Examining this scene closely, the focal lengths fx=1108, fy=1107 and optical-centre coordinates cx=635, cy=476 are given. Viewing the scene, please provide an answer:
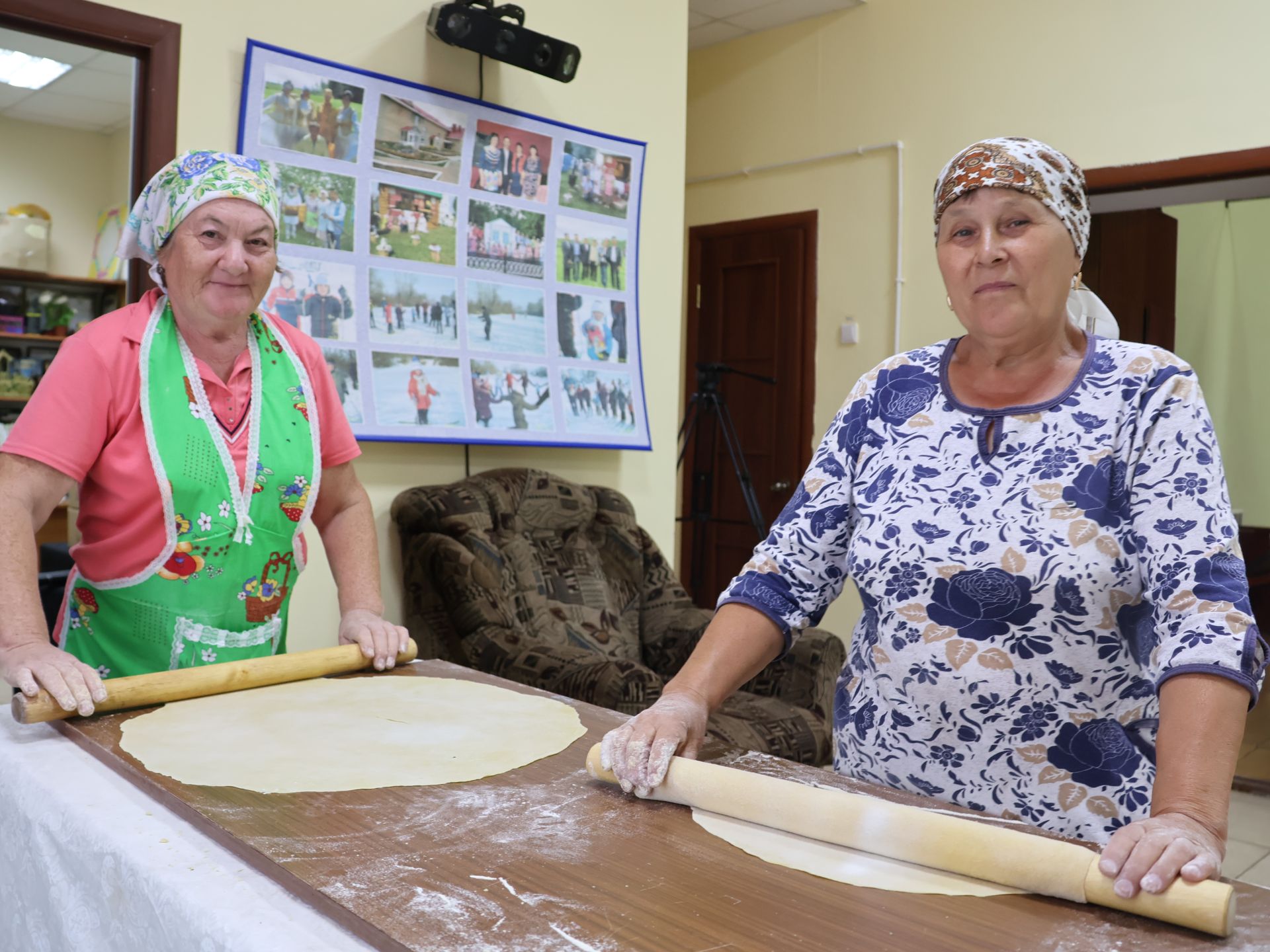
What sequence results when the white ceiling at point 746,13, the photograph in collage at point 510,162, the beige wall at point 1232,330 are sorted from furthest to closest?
the beige wall at point 1232,330 → the white ceiling at point 746,13 → the photograph in collage at point 510,162

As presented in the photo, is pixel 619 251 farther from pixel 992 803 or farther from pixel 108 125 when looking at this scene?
pixel 992 803

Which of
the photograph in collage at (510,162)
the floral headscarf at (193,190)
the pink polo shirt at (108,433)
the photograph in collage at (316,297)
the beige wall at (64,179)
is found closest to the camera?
the pink polo shirt at (108,433)

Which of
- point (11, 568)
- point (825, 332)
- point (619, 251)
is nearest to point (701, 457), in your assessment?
point (825, 332)

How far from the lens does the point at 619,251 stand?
12.0 feet

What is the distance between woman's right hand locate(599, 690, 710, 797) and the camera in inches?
46.0

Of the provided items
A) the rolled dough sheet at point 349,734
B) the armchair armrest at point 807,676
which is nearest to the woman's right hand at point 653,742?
the rolled dough sheet at point 349,734

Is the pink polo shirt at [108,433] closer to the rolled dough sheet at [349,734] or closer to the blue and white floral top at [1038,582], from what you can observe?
the rolled dough sheet at [349,734]

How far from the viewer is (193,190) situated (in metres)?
1.66

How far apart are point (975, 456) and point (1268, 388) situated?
5.40 meters

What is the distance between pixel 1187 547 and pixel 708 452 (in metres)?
4.59

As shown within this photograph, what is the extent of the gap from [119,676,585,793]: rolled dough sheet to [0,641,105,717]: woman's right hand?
2.5 inches

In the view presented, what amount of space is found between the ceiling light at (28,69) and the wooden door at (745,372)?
10.2ft

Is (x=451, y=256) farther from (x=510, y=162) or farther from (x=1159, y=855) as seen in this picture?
(x=1159, y=855)

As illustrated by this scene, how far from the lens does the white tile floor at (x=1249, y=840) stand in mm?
3062
